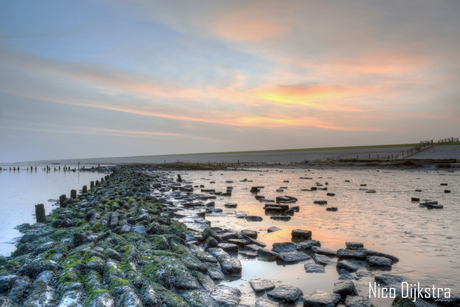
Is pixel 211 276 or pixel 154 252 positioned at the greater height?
pixel 154 252

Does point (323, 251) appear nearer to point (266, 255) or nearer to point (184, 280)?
point (266, 255)

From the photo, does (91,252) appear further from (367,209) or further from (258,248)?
(367,209)

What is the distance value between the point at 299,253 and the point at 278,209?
6.34 m

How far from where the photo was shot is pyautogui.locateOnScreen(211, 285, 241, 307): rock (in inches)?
198

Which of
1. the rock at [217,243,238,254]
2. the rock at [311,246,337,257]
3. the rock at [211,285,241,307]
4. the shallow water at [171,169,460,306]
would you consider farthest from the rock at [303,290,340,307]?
the rock at [217,243,238,254]

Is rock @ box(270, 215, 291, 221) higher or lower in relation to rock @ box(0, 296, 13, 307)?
lower

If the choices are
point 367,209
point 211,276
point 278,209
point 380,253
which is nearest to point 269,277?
point 211,276

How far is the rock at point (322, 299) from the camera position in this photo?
16.0ft

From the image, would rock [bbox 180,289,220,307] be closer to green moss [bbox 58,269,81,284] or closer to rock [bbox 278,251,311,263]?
green moss [bbox 58,269,81,284]

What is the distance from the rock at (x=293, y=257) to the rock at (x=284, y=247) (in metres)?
0.34

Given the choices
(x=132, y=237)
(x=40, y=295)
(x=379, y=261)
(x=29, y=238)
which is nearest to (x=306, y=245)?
(x=379, y=261)

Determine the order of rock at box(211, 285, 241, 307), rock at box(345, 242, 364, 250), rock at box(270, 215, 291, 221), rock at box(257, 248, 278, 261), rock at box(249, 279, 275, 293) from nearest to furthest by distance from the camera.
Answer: rock at box(211, 285, 241, 307) < rock at box(249, 279, 275, 293) < rock at box(257, 248, 278, 261) < rock at box(345, 242, 364, 250) < rock at box(270, 215, 291, 221)

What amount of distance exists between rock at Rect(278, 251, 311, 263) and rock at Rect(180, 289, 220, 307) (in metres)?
2.90

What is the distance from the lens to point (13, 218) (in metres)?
14.0
